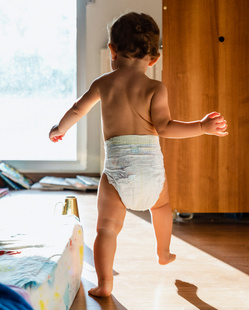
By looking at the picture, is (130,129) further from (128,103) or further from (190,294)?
(190,294)

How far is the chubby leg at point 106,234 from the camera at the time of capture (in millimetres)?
1109

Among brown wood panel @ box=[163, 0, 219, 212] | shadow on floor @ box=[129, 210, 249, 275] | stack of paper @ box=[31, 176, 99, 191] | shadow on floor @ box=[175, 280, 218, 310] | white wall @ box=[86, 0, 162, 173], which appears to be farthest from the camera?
white wall @ box=[86, 0, 162, 173]

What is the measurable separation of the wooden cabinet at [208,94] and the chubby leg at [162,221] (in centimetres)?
74

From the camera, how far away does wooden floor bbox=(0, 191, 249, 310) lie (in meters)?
1.12

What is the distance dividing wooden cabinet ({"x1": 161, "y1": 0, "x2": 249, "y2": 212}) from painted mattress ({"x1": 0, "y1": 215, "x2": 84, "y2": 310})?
0.83m

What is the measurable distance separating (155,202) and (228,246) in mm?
568

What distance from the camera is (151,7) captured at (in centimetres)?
339

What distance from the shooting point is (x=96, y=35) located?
11.3ft

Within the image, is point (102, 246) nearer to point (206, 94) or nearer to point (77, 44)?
point (206, 94)

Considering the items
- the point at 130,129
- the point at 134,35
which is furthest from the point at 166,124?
the point at 134,35

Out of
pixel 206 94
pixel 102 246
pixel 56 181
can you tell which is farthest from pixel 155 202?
pixel 56 181

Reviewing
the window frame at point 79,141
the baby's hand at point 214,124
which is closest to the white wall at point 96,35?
the window frame at point 79,141

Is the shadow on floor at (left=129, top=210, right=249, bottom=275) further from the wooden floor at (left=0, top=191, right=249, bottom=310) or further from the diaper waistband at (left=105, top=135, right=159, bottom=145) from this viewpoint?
the diaper waistband at (left=105, top=135, right=159, bottom=145)

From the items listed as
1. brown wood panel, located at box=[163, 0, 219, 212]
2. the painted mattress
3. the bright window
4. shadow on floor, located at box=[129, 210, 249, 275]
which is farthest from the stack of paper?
the painted mattress
